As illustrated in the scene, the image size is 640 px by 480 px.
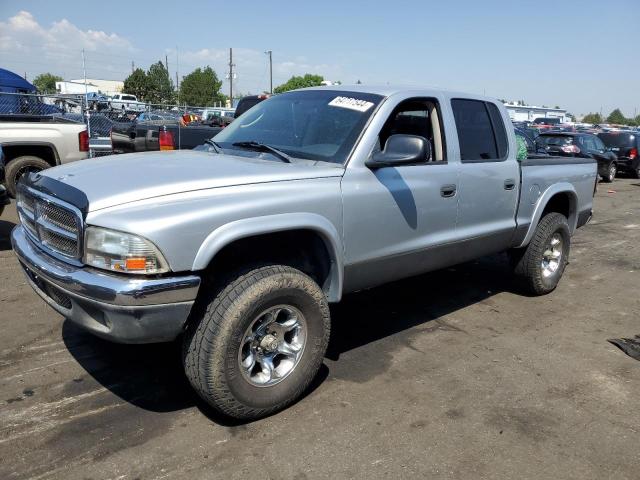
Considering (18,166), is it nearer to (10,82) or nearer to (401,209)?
(401,209)

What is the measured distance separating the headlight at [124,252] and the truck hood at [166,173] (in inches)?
6.1

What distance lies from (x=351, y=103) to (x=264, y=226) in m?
1.35

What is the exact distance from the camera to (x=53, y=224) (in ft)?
9.81

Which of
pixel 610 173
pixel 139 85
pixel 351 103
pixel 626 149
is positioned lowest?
pixel 610 173

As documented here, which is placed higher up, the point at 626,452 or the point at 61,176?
the point at 61,176

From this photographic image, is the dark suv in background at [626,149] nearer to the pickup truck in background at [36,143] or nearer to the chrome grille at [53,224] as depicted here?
the pickup truck in background at [36,143]

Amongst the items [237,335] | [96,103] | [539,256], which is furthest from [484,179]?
[96,103]

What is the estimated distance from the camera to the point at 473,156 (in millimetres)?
4371

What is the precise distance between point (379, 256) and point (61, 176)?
197 centimetres

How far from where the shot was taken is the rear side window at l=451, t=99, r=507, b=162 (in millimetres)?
4316

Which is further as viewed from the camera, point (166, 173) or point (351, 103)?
point (351, 103)

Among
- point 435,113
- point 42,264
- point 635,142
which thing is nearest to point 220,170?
point 42,264

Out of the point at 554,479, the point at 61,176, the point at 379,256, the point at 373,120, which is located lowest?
the point at 554,479

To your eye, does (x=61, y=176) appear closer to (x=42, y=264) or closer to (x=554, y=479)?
(x=42, y=264)
